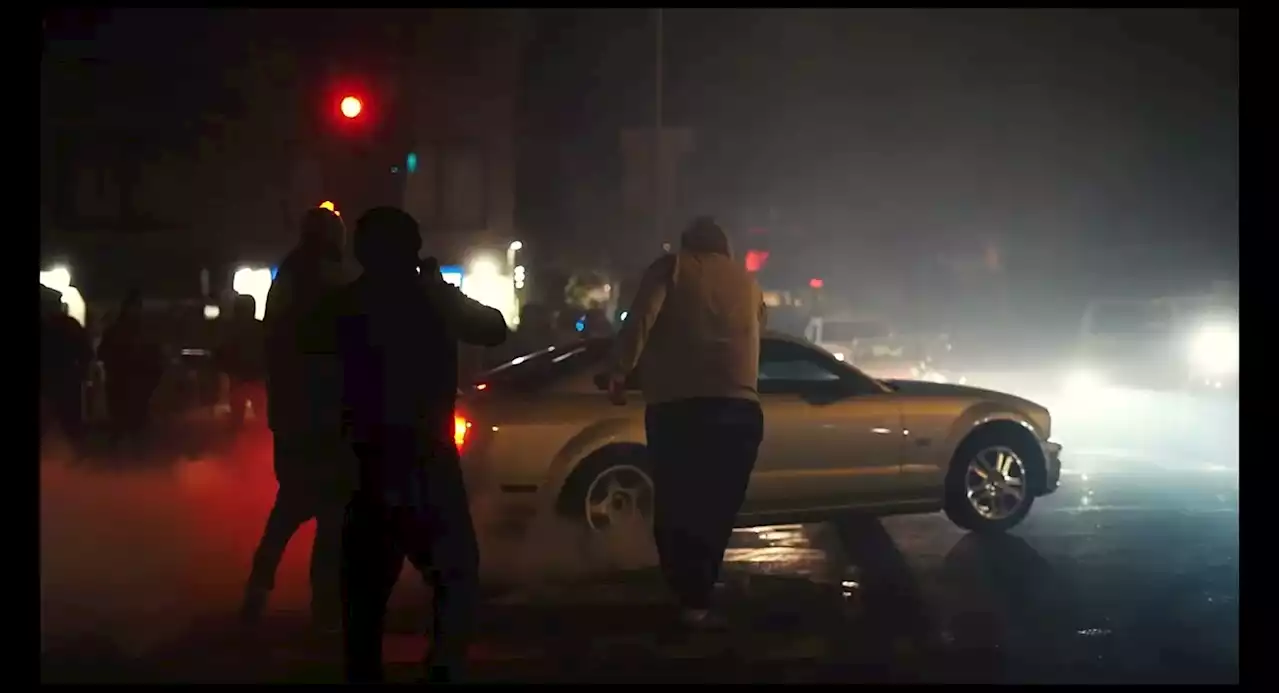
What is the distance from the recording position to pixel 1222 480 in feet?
23.4

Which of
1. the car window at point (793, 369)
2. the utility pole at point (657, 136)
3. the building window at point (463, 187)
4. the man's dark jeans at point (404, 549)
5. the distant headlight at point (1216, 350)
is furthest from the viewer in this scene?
the building window at point (463, 187)

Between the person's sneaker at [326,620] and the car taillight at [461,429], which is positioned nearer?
the person's sneaker at [326,620]

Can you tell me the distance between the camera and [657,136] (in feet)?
22.4

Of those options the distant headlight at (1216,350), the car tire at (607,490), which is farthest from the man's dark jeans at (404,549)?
the distant headlight at (1216,350)

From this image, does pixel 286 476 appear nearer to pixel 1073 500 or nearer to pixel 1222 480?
pixel 1073 500

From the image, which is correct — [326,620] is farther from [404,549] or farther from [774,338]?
[774,338]

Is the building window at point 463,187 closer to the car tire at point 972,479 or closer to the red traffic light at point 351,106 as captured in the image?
the red traffic light at point 351,106

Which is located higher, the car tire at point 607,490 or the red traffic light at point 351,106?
the red traffic light at point 351,106

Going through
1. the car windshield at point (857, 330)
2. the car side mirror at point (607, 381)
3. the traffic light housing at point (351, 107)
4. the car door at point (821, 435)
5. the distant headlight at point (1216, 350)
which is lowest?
the car door at point (821, 435)

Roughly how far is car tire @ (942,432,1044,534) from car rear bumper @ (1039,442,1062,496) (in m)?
0.04

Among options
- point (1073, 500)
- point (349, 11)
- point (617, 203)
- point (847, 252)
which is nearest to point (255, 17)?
point (349, 11)

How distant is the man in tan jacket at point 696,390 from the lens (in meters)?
5.70

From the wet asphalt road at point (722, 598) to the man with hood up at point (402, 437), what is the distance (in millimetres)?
469
